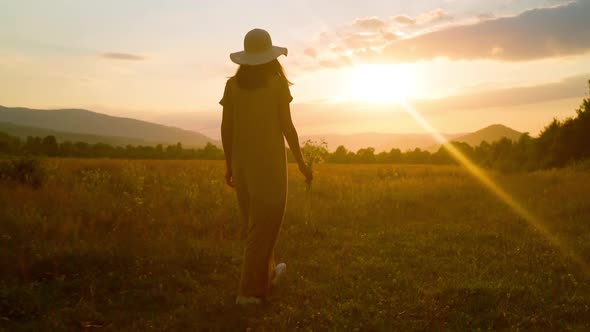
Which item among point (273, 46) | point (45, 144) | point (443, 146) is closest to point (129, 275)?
point (273, 46)

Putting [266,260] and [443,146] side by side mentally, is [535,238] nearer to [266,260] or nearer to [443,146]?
[266,260]

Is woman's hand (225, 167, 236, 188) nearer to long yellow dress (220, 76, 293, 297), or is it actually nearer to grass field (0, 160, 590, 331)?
long yellow dress (220, 76, 293, 297)

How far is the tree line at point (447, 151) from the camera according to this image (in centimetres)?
2830

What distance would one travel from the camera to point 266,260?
18.1 ft

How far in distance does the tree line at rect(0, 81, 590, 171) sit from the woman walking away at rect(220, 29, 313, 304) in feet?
30.8

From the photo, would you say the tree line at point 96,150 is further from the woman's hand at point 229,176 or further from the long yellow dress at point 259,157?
the long yellow dress at point 259,157

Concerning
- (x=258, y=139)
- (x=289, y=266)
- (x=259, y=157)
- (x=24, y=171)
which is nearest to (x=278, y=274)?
(x=289, y=266)

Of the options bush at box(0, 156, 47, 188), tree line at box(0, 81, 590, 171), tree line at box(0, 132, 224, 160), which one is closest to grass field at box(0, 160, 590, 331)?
bush at box(0, 156, 47, 188)

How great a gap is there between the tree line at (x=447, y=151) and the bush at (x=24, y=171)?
900 millimetres

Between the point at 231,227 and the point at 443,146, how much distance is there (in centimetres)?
5841

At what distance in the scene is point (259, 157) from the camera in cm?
526

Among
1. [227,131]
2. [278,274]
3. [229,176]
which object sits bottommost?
[278,274]

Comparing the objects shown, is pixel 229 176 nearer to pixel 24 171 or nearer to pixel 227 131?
pixel 227 131

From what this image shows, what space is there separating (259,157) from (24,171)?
10.4 m
